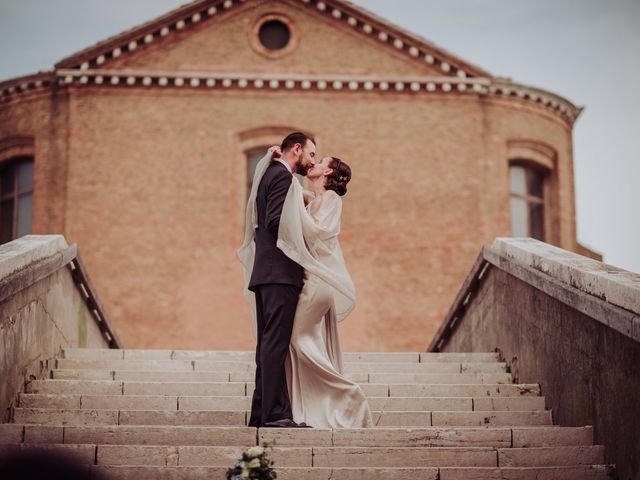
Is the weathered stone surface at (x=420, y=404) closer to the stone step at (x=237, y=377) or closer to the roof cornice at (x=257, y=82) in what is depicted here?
the stone step at (x=237, y=377)

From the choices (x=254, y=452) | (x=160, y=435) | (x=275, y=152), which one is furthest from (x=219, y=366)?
(x=254, y=452)

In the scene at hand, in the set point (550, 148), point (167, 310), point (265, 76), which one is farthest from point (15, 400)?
point (550, 148)

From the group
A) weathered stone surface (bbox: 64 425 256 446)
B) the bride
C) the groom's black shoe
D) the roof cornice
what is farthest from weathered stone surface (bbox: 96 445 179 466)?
the roof cornice

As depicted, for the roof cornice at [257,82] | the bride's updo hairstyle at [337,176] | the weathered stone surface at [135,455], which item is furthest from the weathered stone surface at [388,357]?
the roof cornice at [257,82]

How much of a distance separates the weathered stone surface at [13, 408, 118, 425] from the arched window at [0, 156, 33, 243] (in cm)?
1593

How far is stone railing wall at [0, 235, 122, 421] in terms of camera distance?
8.19 metres

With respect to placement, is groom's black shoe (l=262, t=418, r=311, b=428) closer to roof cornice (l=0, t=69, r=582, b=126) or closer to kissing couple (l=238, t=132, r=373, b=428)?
kissing couple (l=238, t=132, r=373, b=428)

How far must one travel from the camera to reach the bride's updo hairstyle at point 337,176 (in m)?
8.25

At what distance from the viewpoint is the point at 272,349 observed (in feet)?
24.9

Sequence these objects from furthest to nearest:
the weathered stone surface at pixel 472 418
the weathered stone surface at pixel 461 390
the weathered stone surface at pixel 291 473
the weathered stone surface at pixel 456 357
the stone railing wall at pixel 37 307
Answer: the weathered stone surface at pixel 456 357
the weathered stone surface at pixel 461 390
the stone railing wall at pixel 37 307
the weathered stone surface at pixel 472 418
the weathered stone surface at pixel 291 473

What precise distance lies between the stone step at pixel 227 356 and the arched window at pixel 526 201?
44.7ft

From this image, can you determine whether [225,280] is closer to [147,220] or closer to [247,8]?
[147,220]

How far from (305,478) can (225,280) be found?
623 inches

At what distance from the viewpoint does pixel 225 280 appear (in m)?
22.0
